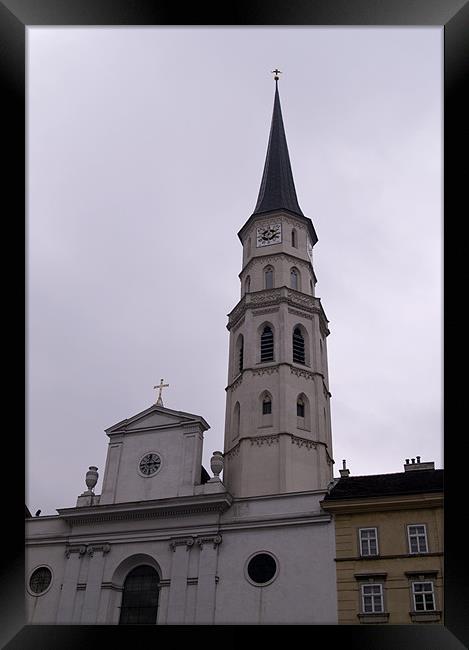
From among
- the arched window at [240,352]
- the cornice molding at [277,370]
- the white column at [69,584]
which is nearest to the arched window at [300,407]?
the cornice molding at [277,370]

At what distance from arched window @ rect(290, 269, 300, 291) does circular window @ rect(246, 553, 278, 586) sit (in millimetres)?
16602

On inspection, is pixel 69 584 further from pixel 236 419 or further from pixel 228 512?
pixel 236 419

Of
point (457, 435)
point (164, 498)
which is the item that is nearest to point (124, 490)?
point (164, 498)

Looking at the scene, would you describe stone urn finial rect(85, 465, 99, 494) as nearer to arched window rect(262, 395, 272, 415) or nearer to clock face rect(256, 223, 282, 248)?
arched window rect(262, 395, 272, 415)

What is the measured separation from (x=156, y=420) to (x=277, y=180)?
19797 mm

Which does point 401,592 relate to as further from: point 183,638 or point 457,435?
point 457,435

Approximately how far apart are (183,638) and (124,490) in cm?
2149

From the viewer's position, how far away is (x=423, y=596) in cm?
2534

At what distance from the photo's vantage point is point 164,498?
3155 cm

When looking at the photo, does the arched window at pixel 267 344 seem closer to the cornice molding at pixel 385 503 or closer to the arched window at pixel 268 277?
the arched window at pixel 268 277

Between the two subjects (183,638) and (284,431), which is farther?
(284,431)

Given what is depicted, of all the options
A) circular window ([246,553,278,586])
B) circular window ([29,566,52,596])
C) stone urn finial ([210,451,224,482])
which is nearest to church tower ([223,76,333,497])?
stone urn finial ([210,451,224,482])

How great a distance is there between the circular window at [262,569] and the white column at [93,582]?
22.9ft

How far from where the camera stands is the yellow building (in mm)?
25453
